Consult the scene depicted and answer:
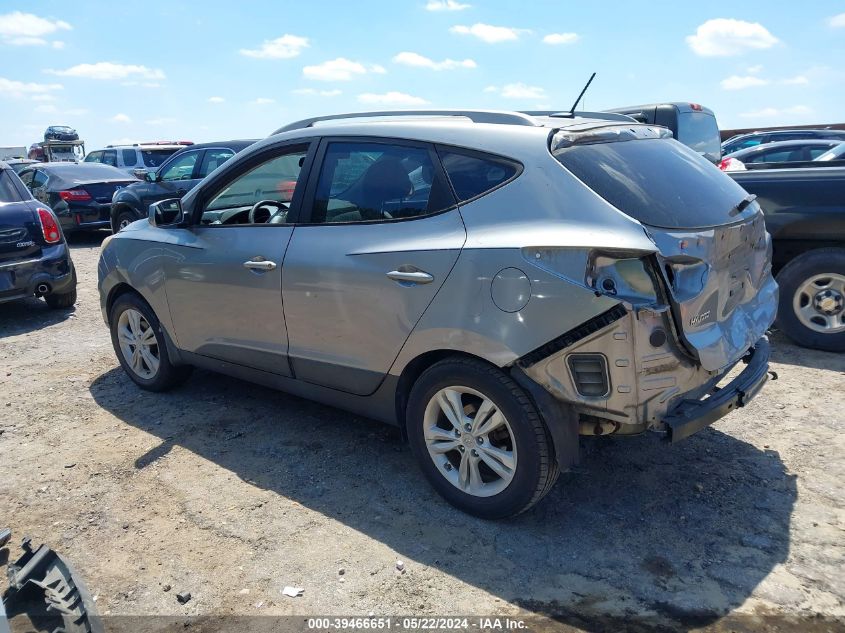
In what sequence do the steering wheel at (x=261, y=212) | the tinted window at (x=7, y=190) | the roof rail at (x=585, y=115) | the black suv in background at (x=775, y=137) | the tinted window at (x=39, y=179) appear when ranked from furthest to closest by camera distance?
the black suv in background at (x=775, y=137) < the tinted window at (x=39, y=179) < the tinted window at (x=7, y=190) < the steering wheel at (x=261, y=212) < the roof rail at (x=585, y=115)

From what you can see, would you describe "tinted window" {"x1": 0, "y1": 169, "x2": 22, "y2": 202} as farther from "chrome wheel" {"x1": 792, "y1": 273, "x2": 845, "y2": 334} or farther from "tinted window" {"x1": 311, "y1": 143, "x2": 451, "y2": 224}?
"chrome wheel" {"x1": 792, "y1": 273, "x2": 845, "y2": 334}

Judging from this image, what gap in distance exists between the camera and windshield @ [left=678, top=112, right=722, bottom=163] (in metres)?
8.80

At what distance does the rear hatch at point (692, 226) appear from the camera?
9.28ft

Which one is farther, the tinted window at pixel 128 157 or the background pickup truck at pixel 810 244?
the tinted window at pixel 128 157

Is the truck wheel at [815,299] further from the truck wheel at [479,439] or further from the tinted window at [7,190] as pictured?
the tinted window at [7,190]

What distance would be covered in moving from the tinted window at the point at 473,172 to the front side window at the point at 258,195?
116cm

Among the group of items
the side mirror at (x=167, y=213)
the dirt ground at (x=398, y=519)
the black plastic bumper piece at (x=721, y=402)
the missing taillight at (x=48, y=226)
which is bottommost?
the dirt ground at (x=398, y=519)

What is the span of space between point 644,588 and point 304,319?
2.14 meters

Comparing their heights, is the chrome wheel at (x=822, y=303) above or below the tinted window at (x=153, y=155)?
below

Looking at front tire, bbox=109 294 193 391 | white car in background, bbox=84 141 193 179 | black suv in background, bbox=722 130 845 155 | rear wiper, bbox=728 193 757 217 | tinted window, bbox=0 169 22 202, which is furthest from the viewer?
white car in background, bbox=84 141 193 179

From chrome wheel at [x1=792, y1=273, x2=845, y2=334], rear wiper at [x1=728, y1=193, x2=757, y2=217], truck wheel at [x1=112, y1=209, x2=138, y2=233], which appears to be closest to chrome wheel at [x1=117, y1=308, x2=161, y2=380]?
rear wiper at [x1=728, y1=193, x2=757, y2=217]

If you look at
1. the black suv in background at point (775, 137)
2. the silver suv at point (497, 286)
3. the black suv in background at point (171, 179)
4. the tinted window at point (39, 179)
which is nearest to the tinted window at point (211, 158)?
the black suv in background at point (171, 179)

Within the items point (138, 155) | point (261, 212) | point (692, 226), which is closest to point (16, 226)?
point (261, 212)

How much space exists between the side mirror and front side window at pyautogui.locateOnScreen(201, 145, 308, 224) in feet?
0.62
